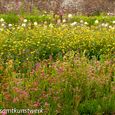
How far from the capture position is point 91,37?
9.23 meters

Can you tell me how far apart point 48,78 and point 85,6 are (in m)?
10.8

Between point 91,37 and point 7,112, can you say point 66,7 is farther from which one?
point 7,112

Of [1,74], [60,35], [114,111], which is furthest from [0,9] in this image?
[114,111]

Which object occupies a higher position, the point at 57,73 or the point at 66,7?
the point at 57,73

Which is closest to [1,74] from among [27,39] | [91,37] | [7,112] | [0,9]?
→ [7,112]

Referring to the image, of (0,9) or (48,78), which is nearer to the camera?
(48,78)

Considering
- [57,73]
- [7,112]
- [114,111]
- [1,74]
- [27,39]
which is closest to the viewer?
[7,112]

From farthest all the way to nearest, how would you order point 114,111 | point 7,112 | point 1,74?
point 1,74 < point 114,111 < point 7,112

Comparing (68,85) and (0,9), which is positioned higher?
(68,85)

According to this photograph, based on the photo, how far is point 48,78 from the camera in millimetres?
6289

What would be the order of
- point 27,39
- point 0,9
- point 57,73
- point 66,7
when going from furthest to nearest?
point 66,7 → point 0,9 → point 27,39 → point 57,73

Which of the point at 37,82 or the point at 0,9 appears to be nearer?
the point at 37,82

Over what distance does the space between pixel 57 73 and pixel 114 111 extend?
105 cm

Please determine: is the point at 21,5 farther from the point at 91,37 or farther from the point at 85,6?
the point at 91,37
